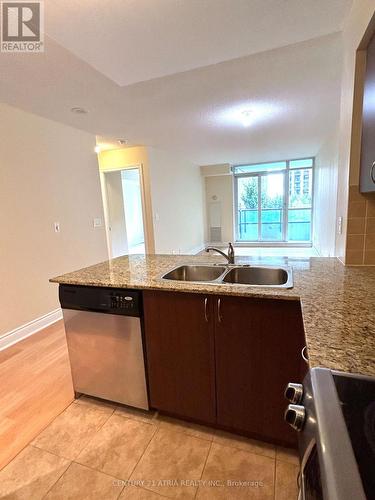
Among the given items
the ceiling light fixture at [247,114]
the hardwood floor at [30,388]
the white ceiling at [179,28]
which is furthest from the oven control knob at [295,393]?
the ceiling light fixture at [247,114]

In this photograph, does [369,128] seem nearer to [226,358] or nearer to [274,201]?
[226,358]

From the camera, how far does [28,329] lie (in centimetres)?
287

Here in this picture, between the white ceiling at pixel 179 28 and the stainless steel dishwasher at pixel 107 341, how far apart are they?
5.06ft

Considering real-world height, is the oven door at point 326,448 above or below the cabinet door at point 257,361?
above

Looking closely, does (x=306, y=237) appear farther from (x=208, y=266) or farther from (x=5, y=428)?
(x=5, y=428)

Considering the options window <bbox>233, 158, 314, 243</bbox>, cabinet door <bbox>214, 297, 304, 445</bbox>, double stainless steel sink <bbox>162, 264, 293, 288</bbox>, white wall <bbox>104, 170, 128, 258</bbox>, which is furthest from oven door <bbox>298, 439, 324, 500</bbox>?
window <bbox>233, 158, 314, 243</bbox>

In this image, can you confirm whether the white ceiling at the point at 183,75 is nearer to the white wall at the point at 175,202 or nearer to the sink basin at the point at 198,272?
the white wall at the point at 175,202

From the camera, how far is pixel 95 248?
3.81 meters

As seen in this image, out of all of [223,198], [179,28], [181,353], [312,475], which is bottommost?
[181,353]

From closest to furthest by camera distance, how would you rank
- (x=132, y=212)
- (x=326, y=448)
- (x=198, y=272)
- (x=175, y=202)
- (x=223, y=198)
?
(x=326, y=448) → (x=198, y=272) → (x=175, y=202) → (x=223, y=198) → (x=132, y=212)

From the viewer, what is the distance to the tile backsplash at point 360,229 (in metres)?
1.64

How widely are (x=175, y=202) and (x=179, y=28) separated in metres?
4.31

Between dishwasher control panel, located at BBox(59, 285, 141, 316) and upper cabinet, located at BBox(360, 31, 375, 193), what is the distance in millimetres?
1390

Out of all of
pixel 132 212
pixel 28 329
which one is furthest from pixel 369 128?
pixel 132 212
